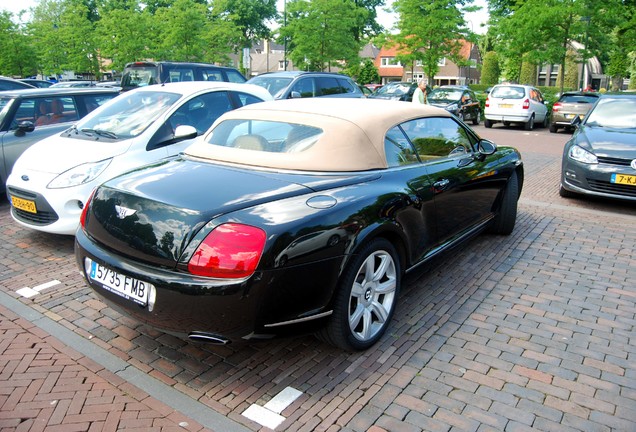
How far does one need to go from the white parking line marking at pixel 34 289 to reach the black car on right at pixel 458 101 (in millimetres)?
16671

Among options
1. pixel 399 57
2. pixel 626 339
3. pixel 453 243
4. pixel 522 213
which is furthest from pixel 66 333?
pixel 399 57

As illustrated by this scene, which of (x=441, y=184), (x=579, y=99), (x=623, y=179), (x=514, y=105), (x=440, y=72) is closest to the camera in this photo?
(x=441, y=184)

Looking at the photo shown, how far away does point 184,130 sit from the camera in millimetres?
5734

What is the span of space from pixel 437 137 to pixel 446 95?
646 inches

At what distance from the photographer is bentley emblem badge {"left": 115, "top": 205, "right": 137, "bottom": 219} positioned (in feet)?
10.1

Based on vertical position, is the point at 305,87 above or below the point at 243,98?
above

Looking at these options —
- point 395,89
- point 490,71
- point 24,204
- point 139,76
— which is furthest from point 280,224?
point 490,71

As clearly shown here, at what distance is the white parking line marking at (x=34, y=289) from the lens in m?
4.33

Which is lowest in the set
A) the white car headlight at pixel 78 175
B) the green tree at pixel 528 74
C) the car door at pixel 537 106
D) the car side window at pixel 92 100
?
the white car headlight at pixel 78 175

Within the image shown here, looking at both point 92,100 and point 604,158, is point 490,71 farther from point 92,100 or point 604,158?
point 92,100

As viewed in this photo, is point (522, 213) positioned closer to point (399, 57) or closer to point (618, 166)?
point (618, 166)

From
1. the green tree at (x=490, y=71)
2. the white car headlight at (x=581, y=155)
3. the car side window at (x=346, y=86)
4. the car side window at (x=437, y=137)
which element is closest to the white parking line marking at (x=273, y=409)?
the car side window at (x=437, y=137)

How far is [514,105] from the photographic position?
1892cm

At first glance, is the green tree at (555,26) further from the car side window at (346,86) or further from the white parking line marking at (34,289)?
the white parking line marking at (34,289)
